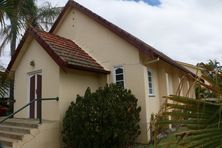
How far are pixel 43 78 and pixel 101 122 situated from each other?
13.8 feet

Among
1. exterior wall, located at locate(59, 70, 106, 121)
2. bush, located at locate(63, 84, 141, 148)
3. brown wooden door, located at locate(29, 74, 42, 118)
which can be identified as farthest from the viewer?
brown wooden door, located at locate(29, 74, 42, 118)

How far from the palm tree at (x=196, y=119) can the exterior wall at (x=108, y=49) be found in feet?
34.3

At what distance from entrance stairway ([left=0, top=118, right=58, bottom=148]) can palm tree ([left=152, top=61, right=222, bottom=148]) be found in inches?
392

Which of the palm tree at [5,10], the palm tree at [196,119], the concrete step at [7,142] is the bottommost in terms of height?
the concrete step at [7,142]

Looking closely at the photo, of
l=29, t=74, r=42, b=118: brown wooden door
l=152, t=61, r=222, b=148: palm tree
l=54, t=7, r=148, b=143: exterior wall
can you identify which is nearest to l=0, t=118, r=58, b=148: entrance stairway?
l=29, t=74, r=42, b=118: brown wooden door

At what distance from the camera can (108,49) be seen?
14.4 metres

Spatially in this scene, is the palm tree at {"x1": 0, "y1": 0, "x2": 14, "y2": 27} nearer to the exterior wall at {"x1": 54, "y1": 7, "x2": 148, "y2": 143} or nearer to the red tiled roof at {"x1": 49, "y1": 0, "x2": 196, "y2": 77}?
the red tiled roof at {"x1": 49, "y1": 0, "x2": 196, "y2": 77}

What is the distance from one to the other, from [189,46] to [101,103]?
993 inches

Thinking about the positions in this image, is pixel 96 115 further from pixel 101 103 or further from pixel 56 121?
pixel 56 121

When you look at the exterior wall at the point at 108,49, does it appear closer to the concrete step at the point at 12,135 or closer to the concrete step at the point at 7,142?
the concrete step at the point at 12,135

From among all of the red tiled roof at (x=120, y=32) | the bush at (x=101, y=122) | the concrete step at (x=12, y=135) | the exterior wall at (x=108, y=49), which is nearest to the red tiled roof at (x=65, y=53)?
the exterior wall at (x=108, y=49)

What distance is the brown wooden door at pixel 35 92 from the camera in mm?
13973

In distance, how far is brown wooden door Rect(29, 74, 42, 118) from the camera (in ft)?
45.8

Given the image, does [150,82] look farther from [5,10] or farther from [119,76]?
[5,10]
